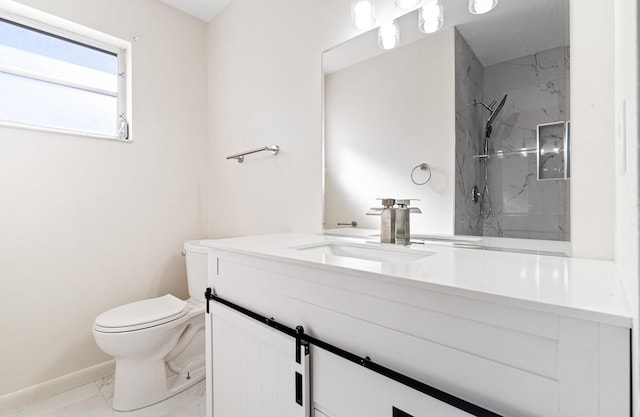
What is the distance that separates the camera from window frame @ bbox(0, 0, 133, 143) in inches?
64.0

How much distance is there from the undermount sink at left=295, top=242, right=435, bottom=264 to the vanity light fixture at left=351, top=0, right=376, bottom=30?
953mm

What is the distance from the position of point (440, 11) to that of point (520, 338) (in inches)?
44.8

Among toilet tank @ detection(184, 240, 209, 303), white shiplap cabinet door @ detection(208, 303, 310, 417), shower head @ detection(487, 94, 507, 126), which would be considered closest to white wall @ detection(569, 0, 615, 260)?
shower head @ detection(487, 94, 507, 126)

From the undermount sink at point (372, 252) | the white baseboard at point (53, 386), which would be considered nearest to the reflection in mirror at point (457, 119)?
the undermount sink at point (372, 252)

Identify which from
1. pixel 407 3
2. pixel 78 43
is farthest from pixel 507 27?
pixel 78 43

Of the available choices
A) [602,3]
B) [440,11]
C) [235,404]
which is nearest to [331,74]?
[440,11]

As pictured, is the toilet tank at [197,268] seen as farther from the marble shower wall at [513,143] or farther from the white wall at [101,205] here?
the marble shower wall at [513,143]

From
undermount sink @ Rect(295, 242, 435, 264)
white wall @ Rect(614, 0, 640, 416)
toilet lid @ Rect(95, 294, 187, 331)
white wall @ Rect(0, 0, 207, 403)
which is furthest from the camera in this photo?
white wall @ Rect(0, 0, 207, 403)

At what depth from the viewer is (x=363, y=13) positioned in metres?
1.30

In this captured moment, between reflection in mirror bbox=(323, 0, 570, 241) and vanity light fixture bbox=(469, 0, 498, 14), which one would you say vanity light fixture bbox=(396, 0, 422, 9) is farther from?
vanity light fixture bbox=(469, 0, 498, 14)

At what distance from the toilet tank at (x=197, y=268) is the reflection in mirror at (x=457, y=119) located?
88cm

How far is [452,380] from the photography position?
59 centimetres

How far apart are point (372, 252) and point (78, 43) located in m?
2.21

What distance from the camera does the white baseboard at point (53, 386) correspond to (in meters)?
1.55
